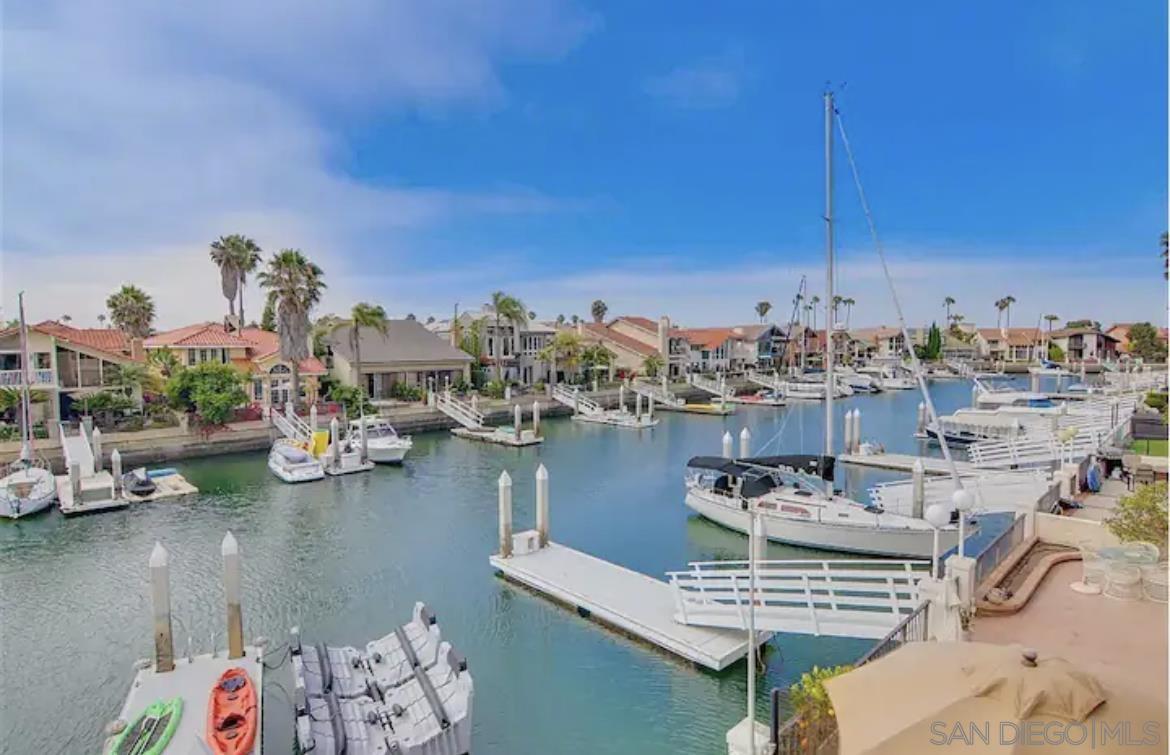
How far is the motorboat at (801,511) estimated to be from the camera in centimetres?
1861

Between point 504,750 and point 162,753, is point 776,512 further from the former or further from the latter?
point 162,753

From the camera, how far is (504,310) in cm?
5800

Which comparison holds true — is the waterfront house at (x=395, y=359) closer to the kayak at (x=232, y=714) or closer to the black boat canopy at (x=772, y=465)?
the black boat canopy at (x=772, y=465)

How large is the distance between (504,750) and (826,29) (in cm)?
2175

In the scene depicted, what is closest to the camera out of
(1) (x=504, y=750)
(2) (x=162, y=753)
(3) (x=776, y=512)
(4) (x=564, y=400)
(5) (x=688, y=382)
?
(2) (x=162, y=753)

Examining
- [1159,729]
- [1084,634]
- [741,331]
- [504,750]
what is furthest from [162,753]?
[741,331]

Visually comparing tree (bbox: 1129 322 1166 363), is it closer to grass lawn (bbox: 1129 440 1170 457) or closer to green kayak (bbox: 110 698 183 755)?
grass lawn (bbox: 1129 440 1170 457)

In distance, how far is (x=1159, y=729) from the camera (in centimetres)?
488

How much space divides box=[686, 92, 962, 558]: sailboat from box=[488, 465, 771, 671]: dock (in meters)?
3.99

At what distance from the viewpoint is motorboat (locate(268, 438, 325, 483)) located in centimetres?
3031

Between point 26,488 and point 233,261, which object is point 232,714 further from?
point 233,261

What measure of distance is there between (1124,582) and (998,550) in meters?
1.93

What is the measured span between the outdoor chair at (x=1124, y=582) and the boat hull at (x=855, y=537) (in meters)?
6.94

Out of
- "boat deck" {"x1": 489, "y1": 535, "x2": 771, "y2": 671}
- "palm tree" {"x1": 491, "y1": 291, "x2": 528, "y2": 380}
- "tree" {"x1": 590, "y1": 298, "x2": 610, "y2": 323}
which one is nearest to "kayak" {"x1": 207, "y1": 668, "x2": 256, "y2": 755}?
"boat deck" {"x1": 489, "y1": 535, "x2": 771, "y2": 671}
